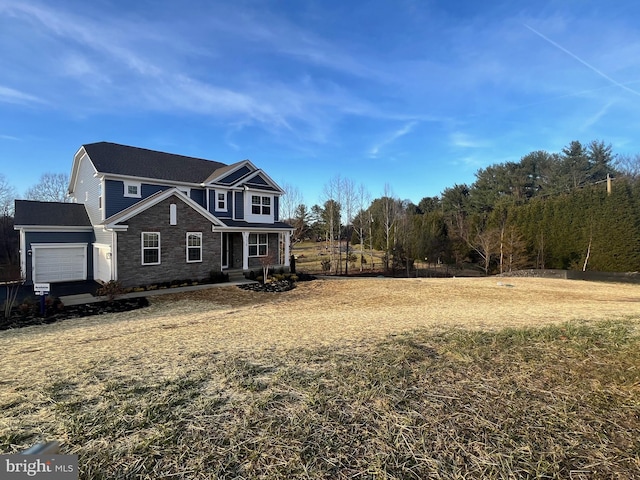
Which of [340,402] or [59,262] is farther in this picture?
[59,262]

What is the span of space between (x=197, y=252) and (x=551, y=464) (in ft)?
51.4

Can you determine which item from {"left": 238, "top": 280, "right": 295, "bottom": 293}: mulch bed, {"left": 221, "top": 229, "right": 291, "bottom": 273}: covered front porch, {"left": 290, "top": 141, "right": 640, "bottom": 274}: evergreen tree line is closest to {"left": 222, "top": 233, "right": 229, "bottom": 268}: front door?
{"left": 221, "top": 229, "right": 291, "bottom": 273}: covered front porch

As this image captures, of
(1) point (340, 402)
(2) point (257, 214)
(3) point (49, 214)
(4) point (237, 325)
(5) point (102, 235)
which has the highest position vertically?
(2) point (257, 214)

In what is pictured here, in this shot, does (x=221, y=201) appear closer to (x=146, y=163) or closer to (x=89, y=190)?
(x=146, y=163)

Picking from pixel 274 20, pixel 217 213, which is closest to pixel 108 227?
pixel 217 213

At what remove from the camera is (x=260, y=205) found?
2009cm

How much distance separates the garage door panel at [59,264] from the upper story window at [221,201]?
695cm

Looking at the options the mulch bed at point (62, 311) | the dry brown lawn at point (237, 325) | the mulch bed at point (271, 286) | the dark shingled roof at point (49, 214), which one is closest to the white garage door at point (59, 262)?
the dark shingled roof at point (49, 214)

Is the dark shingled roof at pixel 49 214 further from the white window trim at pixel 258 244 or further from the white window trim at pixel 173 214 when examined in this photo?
the white window trim at pixel 258 244

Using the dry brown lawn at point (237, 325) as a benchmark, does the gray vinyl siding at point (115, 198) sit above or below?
above

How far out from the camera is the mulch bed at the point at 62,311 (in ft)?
27.3

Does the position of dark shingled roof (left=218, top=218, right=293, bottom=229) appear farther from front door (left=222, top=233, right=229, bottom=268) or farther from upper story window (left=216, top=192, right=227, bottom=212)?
front door (left=222, top=233, right=229, bottom=268)

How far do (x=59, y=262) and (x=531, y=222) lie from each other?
33.9m

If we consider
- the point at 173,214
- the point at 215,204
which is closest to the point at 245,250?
the point at 215,204
